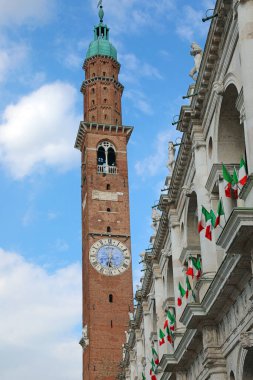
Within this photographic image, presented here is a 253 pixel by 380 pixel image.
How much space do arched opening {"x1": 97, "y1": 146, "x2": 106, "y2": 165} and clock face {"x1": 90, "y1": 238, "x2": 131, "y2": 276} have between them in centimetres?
996

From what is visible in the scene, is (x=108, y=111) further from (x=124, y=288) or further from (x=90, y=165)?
(x=124, y=288)

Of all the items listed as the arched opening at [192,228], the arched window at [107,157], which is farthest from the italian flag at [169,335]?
the arched window at [107,157]

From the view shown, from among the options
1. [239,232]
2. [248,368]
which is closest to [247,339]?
[248,368]

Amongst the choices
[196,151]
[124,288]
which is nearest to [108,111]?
[124,288]

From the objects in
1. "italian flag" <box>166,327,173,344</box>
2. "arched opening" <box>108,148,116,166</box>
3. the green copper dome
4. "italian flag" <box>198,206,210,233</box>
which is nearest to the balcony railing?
"arched opening" <box>108,148,116,166</box>

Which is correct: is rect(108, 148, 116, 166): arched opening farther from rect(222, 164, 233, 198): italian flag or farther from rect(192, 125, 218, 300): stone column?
rect(222, 164, 233, 198): italian flag

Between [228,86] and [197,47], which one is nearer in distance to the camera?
[228,86]

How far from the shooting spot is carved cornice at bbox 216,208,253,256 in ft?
69.7

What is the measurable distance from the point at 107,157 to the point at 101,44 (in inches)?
620

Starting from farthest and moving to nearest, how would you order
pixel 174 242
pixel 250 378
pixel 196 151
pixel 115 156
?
pixel 115 156
pixel 174 242
pixel 196 151
pixel 250 378

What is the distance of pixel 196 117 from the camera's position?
3206 cm

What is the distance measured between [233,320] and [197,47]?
1298 centimetres

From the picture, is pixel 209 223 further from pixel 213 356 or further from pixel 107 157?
pixel 107 157

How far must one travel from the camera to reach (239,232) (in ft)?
71.1
